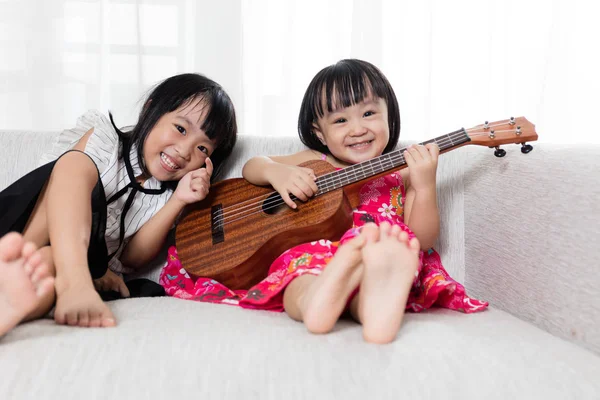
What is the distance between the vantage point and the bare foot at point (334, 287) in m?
0.80

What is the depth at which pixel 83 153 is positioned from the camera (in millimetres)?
1114

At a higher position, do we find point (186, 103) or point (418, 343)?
point (186, 103)

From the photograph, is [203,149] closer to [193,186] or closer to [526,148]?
[193,186]

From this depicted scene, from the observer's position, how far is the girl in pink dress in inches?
31.4

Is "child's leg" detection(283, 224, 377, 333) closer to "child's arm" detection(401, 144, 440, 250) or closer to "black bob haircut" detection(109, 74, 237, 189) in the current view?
"child's arm" detection(401, 144, 440, 250)

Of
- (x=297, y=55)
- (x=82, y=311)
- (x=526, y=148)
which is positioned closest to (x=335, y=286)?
(x=82, y=311)

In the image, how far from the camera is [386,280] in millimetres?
802

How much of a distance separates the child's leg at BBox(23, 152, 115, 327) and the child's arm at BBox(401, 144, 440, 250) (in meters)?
0.65

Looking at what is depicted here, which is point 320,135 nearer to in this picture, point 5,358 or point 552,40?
point 5,358

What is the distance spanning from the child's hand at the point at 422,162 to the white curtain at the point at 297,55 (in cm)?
79

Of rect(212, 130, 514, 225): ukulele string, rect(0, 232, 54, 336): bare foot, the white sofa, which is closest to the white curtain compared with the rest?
rect(212, 130, 514, 225): ukulele string

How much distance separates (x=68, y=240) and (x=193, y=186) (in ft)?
1.11

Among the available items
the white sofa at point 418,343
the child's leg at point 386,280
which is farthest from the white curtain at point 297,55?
the child's leg at point 386,280

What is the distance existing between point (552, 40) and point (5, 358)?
2.05 m
